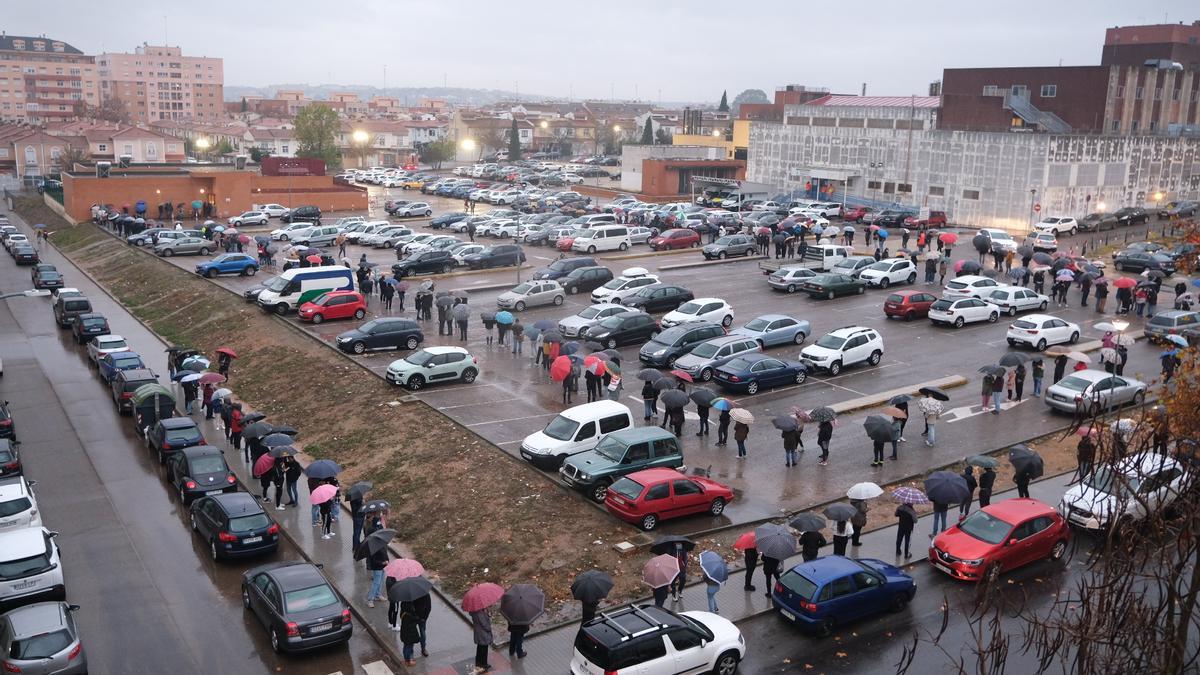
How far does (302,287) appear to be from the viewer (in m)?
39.1

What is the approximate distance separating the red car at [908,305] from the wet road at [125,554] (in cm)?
2527

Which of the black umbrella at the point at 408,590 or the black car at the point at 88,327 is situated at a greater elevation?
the black umbrella at the point at 408,590

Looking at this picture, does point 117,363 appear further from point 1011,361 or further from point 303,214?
point 303,214

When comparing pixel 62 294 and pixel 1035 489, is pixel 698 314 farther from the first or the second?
pixel 62 294

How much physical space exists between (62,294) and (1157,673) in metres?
43.4

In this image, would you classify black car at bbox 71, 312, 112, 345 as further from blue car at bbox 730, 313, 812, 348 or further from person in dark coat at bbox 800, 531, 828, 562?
person in dark coat at bbox 800, 531, 828, 562

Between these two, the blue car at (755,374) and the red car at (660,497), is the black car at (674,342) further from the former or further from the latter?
the red car at (660,497)

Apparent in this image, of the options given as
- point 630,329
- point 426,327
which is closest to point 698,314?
point 630,329

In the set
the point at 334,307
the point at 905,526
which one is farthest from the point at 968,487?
the point at 334,307

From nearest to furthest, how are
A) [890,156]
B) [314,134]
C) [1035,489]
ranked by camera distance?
[1035,489]
[890,156]
[314,134]

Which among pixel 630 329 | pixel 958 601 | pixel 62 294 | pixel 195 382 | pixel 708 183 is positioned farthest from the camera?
pixel 708 183

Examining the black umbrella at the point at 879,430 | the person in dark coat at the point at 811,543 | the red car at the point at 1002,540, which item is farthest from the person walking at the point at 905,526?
the black umbrella at the point at 879,430

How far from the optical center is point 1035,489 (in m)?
23.1

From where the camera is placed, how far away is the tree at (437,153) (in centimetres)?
13438
